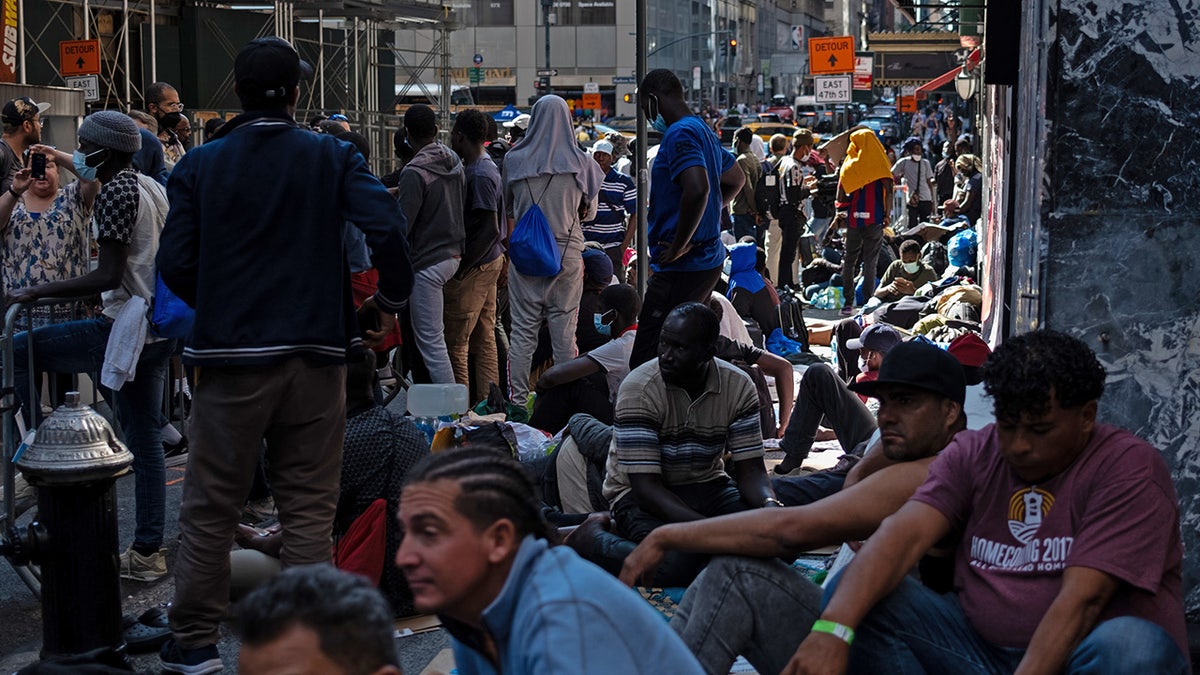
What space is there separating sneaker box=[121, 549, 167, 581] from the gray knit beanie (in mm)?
1588

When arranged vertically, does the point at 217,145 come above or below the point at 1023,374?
above

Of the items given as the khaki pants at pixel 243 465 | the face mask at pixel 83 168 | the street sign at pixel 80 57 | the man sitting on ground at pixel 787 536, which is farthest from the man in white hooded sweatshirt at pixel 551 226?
the street sign at pixel 80 57

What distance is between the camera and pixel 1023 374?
3334 millimetres

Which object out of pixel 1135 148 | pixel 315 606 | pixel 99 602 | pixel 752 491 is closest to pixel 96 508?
pixel 99 602

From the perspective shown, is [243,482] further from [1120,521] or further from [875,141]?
[875,141]

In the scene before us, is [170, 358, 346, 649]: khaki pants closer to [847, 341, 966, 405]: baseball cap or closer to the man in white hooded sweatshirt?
[847, 341, 966, 405]: baseball cap

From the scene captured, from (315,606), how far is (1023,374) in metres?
1.83

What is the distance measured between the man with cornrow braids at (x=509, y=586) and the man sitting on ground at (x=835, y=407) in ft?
14.8

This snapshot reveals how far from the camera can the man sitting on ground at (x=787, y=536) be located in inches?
142

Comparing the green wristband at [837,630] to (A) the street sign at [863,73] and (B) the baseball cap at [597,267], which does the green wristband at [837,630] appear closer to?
(B) the baseball cap at [597,267]

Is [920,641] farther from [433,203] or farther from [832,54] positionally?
[832,54]

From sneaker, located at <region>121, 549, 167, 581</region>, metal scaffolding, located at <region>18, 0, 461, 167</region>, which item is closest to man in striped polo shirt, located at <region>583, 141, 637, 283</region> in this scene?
sneaker, located at <region>121, 549, 167, 581</region>

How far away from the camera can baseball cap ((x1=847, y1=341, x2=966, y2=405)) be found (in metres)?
3.87

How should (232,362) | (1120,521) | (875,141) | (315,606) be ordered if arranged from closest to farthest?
(315,606), (1120,521), (232,362), (875,141)
